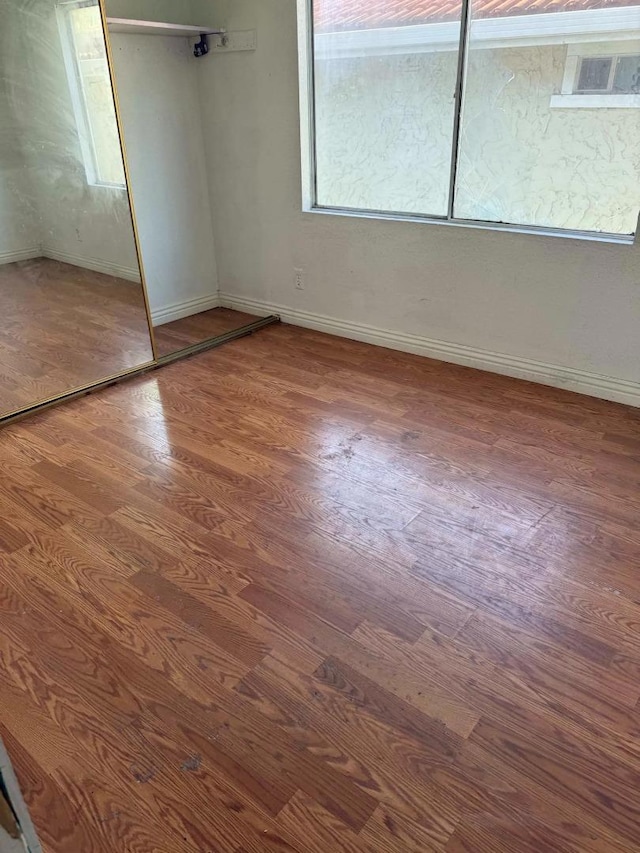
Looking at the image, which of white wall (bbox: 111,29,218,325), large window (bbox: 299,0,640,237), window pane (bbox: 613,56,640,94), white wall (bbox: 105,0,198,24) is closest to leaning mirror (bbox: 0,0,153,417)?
white wall (bbox: 111,29,218,325)

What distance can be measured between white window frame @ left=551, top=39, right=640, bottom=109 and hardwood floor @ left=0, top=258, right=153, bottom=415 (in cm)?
228

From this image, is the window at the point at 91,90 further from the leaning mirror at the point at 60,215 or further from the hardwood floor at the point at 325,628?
the hardwood floor at the point at 325,628

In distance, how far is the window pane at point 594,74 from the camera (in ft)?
8.10

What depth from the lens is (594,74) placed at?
98.3 inches

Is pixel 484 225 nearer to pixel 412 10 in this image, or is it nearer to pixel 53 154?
pixel 412 10

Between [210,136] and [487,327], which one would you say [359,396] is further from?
[210,136]

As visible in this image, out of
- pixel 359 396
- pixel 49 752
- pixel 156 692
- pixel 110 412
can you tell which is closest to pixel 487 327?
pixel 359 396

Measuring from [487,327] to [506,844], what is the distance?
2418 millimetres

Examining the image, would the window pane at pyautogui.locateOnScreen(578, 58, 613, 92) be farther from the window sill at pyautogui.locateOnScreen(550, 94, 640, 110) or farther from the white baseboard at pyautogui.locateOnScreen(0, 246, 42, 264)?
the white baseboard at pyautogui.locateOnScreen(0, 246, 42, 264)

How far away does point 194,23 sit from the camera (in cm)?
360

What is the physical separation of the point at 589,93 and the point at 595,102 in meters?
0.05

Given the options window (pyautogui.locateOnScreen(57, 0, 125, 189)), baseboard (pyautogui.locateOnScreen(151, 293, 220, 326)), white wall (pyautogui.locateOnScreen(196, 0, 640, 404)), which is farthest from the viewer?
baseboard (pyautogui.locateOnScreen(151, 293, 220, 326))

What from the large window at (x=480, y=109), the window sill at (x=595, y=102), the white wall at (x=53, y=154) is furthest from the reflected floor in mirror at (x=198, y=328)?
the window sill at (x=595, y=102)

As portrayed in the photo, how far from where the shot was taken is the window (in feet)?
8.67
